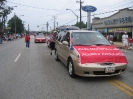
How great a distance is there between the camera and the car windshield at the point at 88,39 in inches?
262

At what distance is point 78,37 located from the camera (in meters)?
6.98

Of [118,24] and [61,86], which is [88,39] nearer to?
[61,86]

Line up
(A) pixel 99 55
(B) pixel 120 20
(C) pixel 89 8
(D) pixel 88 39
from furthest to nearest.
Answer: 1. (C) pixel 89 8
2. (B) pixel 120 20
3. (D) pixel 88 39
4. (A) pixel 99 55

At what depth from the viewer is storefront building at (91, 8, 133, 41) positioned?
Result: 28.6 metres

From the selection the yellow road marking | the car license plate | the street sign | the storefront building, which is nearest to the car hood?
the car license plate

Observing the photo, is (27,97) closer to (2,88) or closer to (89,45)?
(2,88)

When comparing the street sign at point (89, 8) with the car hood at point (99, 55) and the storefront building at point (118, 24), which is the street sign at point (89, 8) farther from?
the car hood at point (99, 55)

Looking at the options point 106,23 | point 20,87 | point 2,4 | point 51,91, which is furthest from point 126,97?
point 2,4

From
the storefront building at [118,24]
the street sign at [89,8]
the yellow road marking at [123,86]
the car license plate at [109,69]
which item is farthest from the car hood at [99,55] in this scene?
the street sign at [89,8]

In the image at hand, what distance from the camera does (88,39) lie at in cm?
690

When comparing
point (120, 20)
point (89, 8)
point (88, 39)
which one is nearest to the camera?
point (88, 39)

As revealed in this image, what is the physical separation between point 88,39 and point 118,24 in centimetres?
2650

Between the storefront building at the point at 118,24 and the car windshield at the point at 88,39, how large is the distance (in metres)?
22.8

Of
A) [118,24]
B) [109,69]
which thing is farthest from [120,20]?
[109,69]
